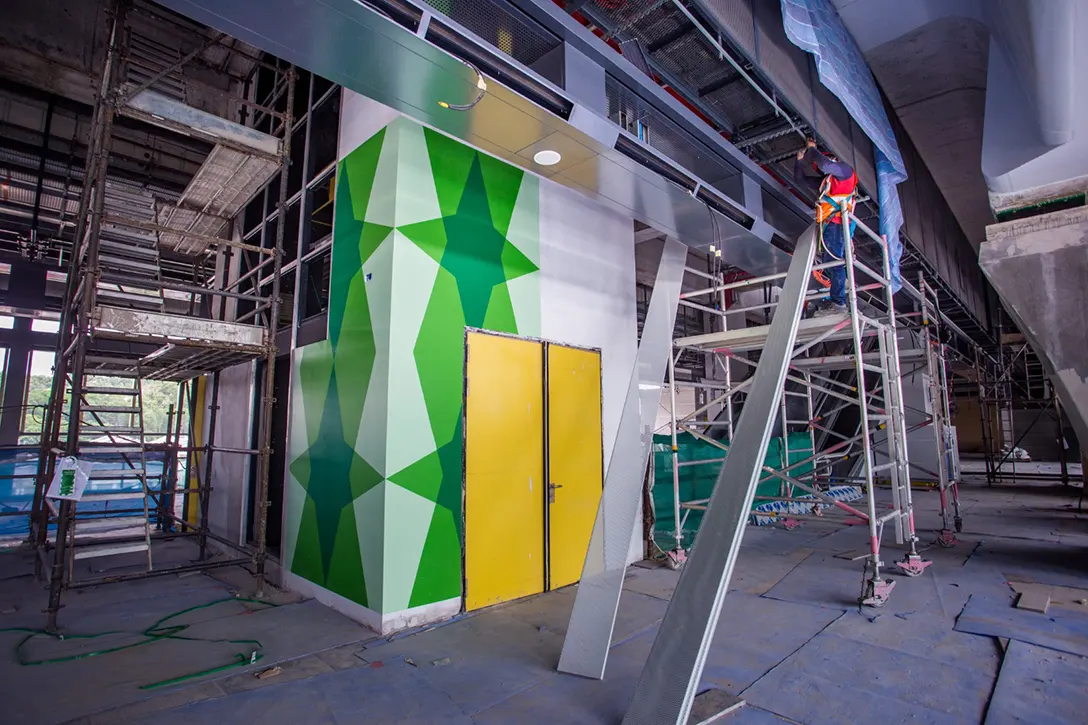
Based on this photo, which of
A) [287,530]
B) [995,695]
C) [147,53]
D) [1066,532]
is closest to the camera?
[995,695]

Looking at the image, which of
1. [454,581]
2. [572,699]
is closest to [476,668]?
[572,699]

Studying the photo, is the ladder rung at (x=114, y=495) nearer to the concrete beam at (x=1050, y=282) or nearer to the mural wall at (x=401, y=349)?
the mural wall at (x=401, y=349)

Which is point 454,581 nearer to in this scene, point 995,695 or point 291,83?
point 995,695

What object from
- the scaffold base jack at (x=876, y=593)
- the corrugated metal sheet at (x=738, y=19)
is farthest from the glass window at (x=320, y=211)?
the scaffold base jack at (x=876, y=593)

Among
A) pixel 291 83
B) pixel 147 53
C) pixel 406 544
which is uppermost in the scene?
pixel 147 53

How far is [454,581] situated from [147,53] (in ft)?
23.5

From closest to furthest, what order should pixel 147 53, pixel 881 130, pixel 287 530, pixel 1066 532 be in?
pixel 881 130 → pixel 287 530 → pixel 147 53 → pixel 1066 532

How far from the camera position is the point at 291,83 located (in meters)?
5.86

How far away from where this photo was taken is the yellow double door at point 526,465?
4695mm

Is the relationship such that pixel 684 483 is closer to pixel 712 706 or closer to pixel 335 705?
pixel 712 706

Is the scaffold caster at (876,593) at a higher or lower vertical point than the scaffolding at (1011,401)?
lower

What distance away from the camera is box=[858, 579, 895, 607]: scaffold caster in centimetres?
434

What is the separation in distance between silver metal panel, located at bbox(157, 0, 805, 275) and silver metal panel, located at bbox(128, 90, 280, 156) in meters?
2.40

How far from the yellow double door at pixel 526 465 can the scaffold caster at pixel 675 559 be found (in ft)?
3.41
